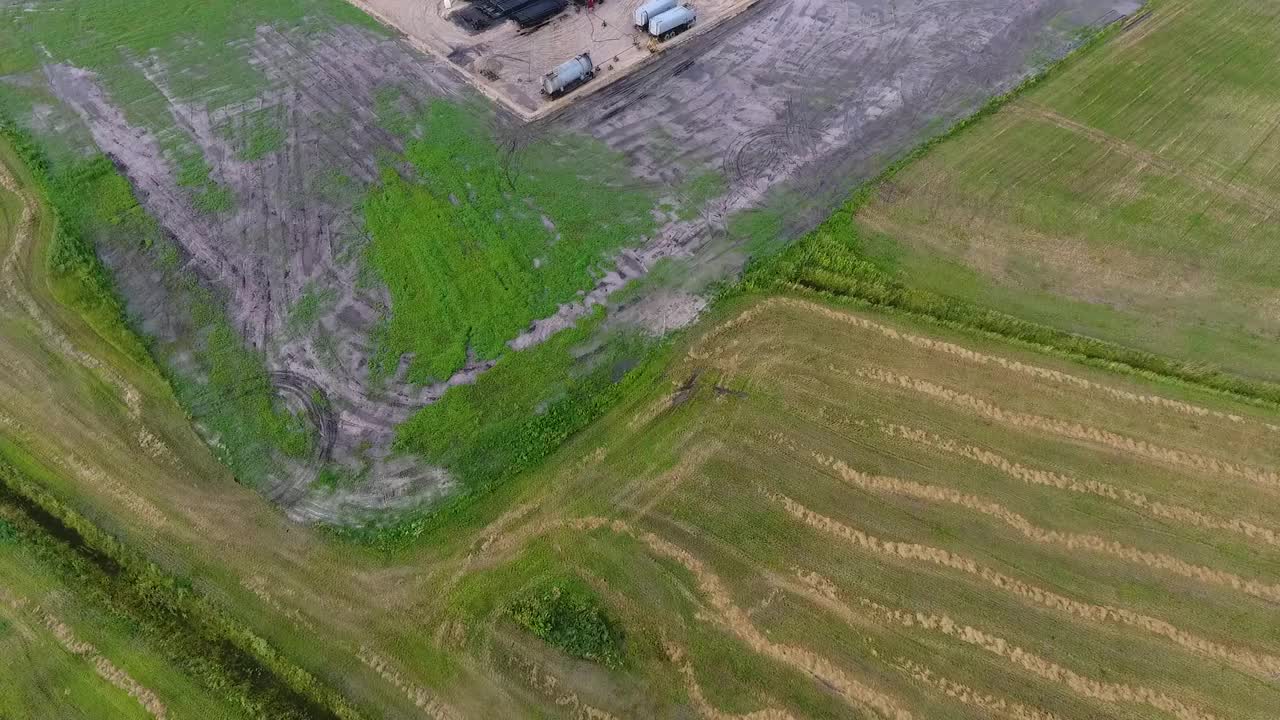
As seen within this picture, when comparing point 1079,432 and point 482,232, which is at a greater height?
point 482,232

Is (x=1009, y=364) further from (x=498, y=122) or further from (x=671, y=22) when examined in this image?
A: (x=498, y=122)

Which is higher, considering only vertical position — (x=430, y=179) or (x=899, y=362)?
(x=430, y=179)

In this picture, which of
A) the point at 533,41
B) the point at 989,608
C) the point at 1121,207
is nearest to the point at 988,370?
the point at 989,608

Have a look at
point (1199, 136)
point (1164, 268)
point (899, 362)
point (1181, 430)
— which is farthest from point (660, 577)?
point (1199, 136)

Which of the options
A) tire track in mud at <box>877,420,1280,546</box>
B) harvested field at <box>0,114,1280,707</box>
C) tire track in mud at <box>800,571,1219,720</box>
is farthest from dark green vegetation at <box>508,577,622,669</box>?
tire track in mud at <box>877,420,1280,546</box>

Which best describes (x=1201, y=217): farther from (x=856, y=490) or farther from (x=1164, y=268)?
(x=856, y=490)

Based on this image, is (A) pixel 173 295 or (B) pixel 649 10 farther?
(B) pixel 649 10

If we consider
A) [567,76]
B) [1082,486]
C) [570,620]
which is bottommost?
[1082,486]
